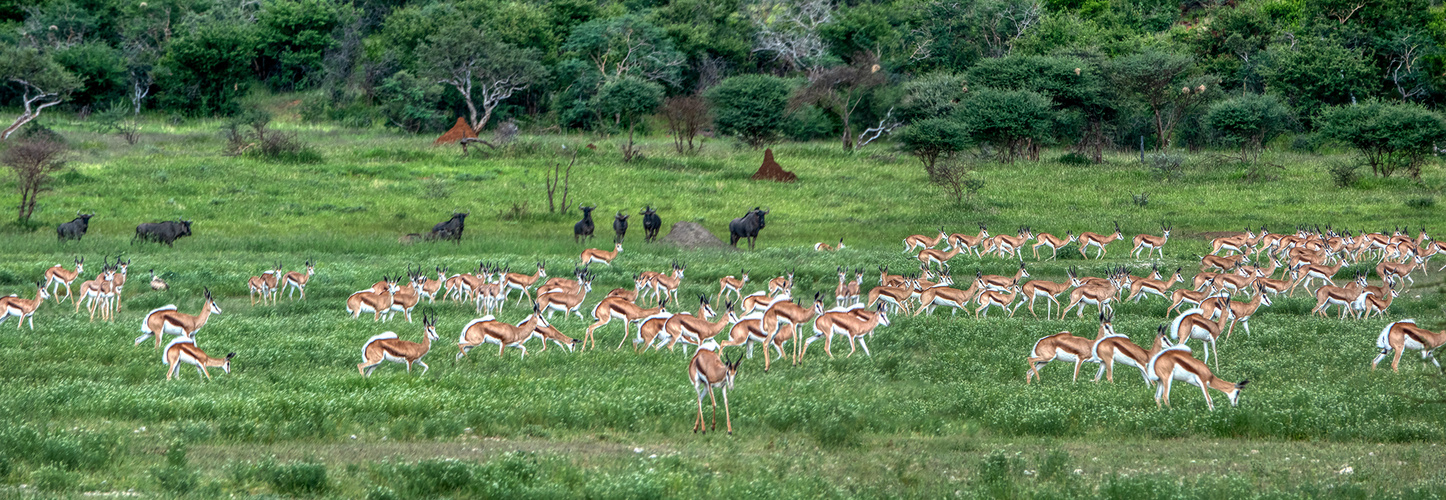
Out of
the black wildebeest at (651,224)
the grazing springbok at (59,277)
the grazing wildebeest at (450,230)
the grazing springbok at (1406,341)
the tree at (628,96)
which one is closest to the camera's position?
the grazing springbok at (1406,341)

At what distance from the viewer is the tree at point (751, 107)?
181ft

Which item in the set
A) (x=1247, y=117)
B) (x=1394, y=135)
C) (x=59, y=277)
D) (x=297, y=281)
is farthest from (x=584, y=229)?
(x=1247, y=117)

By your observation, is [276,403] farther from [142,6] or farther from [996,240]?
[142,6]

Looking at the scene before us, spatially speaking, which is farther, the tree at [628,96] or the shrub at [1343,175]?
the tree at [628,96]

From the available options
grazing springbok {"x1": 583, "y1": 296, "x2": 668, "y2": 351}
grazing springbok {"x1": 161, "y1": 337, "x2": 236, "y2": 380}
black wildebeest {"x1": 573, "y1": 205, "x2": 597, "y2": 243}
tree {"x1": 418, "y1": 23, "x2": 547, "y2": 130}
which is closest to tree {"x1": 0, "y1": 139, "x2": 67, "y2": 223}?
black wildebeest {"x1": 573, "y1": 205, "x2": 597, "y2": 243}

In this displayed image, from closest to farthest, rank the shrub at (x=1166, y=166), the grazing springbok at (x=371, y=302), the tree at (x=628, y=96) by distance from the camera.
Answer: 1. the grazing springbok at (x=371, y=302)
2. the shrub at (x=1166, y=166)
3. the tree at (x=628, y=96)

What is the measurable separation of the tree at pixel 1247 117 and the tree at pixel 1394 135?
3.96 metres

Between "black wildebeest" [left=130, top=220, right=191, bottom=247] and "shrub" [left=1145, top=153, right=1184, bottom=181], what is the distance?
2977 cm

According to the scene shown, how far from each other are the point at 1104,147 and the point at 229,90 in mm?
43045

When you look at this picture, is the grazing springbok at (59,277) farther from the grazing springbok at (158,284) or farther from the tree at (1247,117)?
the tree at (1247,117)

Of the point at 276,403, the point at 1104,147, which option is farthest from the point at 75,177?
the point at 1104,147

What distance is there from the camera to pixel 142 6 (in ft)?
227

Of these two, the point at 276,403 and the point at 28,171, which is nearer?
the point at 276,403

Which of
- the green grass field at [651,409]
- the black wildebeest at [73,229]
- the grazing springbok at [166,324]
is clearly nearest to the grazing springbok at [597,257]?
the green grass field at [651,409]
